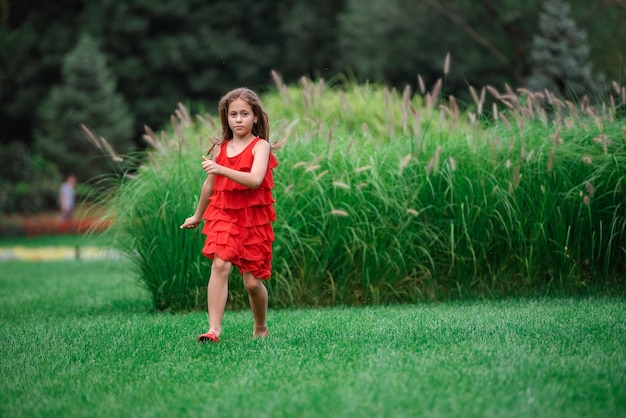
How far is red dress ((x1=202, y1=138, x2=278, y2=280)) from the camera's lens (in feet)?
→ 16.0

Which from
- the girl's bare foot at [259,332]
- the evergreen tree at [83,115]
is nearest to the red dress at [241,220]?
the girl's bare foot at [259,332]

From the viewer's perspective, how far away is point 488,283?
692cm

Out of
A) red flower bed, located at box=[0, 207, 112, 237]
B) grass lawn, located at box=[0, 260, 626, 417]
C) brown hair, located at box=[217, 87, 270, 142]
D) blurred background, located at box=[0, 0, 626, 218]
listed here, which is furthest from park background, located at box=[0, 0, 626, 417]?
blurred background, located at box=[0, 0, 626, 218]

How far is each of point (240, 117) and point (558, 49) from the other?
23788mm

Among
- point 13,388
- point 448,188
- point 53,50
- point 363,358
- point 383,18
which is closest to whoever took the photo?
point 13,388

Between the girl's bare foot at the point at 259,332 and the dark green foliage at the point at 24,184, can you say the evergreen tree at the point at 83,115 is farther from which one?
the girl's bare foot at the point at 259,332

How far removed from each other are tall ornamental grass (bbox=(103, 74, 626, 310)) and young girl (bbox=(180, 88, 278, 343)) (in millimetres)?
1619

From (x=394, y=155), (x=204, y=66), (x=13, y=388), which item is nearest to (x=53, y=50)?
(x=204, y=66)

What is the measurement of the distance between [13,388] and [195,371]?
2.88 feet

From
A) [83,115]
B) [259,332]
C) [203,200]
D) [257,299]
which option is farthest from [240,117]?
[83,115]

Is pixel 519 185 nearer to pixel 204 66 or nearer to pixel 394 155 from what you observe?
pixel 394 155

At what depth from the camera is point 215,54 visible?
3628cm

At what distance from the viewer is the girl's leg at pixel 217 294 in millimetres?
4789

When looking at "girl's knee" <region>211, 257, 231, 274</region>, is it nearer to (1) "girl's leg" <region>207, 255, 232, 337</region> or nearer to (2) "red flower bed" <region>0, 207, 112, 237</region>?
(1) "girl's leg" <region>207, 255, 232, 337</region>
